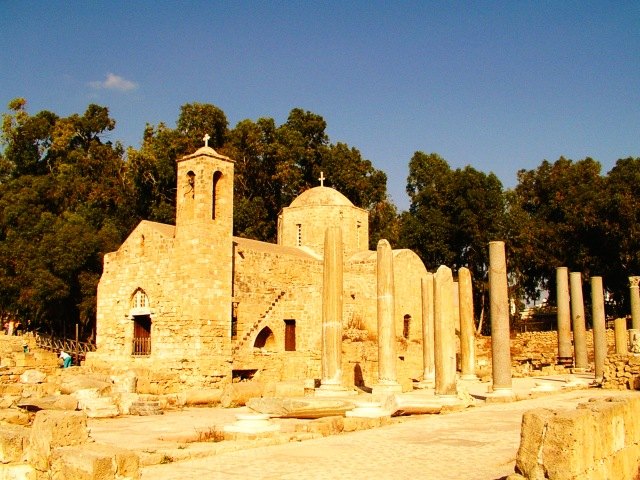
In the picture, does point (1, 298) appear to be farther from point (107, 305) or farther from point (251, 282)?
point (251, 282)

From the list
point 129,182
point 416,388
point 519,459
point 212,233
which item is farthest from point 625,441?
point 129,182

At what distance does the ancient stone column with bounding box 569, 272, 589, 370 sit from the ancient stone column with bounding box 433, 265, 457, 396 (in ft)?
28.7

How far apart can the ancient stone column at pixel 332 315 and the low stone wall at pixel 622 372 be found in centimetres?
791

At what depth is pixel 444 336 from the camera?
52.5ft

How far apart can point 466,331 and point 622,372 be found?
4513 millimetres

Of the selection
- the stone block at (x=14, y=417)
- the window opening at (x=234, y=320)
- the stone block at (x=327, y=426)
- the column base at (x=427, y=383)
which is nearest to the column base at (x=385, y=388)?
the column base at (x=427, y=383)

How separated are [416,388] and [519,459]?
15024 millimetres

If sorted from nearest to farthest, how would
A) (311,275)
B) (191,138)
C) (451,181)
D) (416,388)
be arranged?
1. (416,388)
2. (311,275)
3. (191,138)
4. (451,181)

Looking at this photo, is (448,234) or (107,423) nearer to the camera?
(107,423)

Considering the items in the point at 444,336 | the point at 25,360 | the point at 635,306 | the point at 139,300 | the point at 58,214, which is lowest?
the point at 25,360

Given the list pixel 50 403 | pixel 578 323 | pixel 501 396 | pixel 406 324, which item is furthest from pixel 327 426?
pixel 406 324

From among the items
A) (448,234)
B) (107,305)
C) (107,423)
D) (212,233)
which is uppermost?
(448,234)

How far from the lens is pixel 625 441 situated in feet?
23.5

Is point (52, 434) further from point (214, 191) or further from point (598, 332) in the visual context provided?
point (598, 332)
